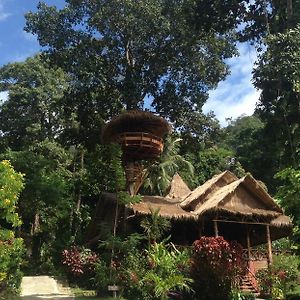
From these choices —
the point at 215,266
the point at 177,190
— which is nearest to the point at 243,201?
the point at 177,190

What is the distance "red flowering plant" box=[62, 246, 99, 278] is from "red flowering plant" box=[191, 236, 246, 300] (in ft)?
18.5

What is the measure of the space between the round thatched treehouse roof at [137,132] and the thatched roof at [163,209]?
1732mm

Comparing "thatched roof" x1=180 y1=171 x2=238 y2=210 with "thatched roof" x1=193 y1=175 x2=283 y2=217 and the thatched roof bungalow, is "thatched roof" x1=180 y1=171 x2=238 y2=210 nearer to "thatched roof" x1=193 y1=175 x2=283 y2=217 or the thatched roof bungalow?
the thatched roof bungalow

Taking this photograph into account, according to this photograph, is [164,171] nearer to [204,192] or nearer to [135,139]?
[204,192]

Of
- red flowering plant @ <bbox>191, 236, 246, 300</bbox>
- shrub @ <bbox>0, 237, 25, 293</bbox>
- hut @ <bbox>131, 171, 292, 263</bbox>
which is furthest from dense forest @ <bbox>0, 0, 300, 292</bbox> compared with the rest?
red flowering plant @ <bbox>191, 236, 246, 300</bbox>

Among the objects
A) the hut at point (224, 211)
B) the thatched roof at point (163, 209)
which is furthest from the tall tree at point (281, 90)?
the thatched roof at point (163, 209)

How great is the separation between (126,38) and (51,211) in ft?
26.5

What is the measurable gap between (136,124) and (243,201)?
15.4 feet

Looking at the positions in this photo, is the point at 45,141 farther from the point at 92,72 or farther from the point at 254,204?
the point at 254,204

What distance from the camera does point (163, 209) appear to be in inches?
599

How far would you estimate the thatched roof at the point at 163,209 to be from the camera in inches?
576

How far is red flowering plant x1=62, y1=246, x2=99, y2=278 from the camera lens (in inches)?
625

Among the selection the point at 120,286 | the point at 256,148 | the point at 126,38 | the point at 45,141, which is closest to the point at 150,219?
the point at 120,286

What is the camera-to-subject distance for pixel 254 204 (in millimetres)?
16438
